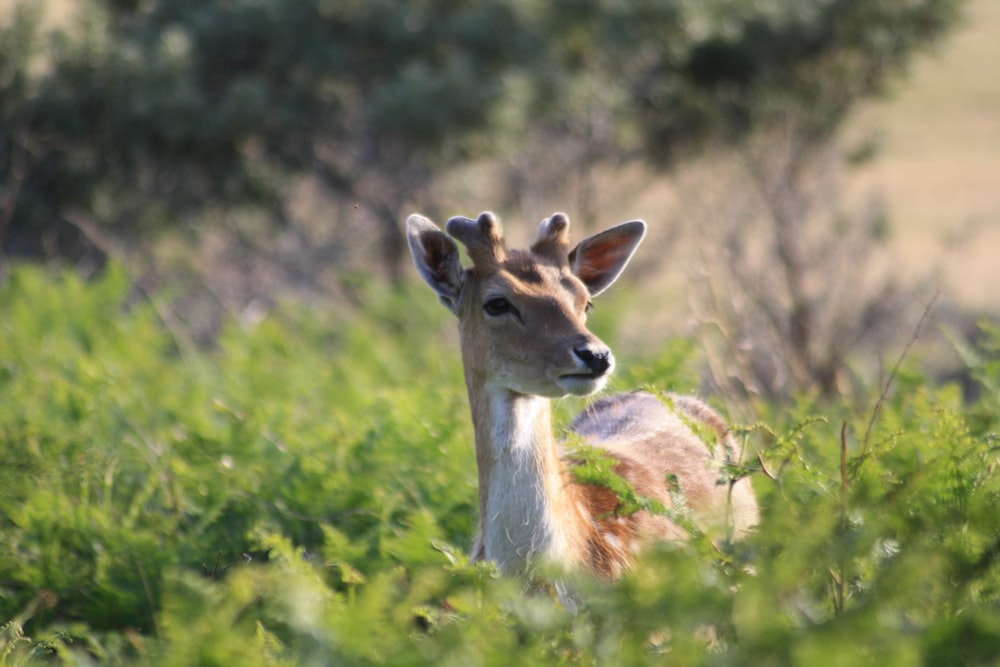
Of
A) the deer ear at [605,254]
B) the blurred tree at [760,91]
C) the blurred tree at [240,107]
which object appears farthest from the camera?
the blurred tree at [240,107]

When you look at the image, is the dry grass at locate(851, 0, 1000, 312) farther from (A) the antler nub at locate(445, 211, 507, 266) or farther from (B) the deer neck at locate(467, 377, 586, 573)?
(B) the deer neck at locate(467, 377, 586, 573)

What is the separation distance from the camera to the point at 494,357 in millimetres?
5035

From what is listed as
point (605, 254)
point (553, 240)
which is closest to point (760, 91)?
point (605, 254)

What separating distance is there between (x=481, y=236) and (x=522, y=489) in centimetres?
110

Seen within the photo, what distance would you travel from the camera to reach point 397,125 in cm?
1418

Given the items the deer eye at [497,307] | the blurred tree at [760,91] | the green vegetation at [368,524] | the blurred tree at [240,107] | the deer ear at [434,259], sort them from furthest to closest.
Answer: the blurred tree at [240,107]
the blurred tree at [760,91]
the deer ear at [434,259]
the deer eye at [497,307]
the green vegetation at [368,524]

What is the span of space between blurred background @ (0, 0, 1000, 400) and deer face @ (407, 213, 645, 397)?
7.06 m

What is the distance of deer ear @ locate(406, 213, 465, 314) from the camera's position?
5.40 metres

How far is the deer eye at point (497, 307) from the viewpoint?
5113 mm

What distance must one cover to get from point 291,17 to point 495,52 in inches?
92.5

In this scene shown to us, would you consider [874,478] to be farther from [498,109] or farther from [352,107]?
[352,107]

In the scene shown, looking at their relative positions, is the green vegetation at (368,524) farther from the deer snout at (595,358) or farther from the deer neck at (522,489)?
the deer snout at (595,358)

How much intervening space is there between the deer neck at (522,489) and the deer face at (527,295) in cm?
12

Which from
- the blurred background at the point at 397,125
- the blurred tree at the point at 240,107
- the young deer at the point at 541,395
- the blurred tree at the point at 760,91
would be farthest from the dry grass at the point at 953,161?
the young deer at the point at 541,395
